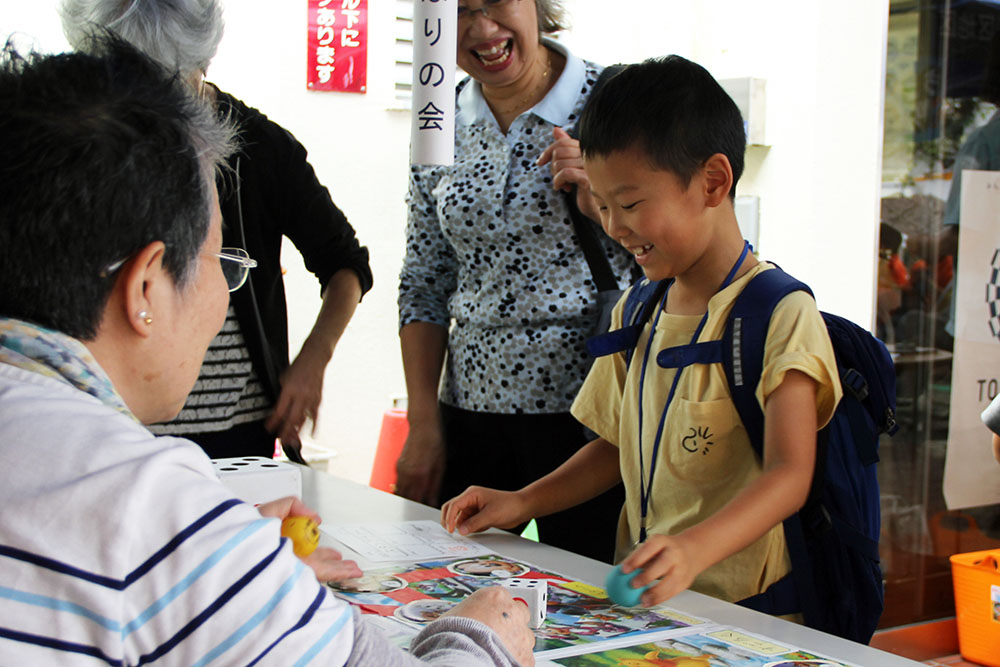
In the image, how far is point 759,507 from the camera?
140 centimetres

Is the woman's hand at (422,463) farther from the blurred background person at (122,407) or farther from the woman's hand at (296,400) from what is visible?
the blurred background person at (122,407)

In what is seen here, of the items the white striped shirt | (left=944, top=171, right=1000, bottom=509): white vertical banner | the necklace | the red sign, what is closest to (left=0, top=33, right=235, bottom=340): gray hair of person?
the white striped shirt

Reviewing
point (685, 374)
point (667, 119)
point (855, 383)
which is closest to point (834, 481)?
point (855, 383)

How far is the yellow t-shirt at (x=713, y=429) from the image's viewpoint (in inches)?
58.6

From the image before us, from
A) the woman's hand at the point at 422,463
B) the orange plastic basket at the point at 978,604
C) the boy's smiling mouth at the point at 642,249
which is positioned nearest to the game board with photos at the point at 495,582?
the boy's smiling mouth at the point at 642,249

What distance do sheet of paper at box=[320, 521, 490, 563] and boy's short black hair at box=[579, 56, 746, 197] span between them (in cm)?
69

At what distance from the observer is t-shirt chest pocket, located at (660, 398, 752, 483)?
1553mm

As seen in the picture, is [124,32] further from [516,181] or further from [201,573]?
[201,573]

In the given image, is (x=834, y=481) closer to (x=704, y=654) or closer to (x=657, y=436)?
(x=657, y=436)

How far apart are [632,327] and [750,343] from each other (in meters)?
0.29

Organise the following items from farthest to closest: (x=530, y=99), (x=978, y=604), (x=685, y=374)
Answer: (x=978, y=604), (x=530, y=99), (x=685, y=374)

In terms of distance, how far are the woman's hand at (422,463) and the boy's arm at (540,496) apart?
1.38 ft

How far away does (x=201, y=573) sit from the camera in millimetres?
670

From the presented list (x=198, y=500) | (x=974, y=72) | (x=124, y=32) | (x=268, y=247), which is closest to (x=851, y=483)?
(x=198, y=500)
